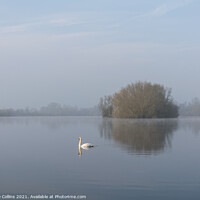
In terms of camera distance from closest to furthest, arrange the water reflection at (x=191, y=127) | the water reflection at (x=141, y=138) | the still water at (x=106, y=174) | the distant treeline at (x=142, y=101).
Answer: the still water at (x=106, y=174) → the water reflection at (x=141, y=138) → the water reflection at (x=191, y=127) → the distant treeline at (x=142, y=101)

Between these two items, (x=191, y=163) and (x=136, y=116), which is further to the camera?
(x=136, y=116)

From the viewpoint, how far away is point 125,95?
59.5 meters

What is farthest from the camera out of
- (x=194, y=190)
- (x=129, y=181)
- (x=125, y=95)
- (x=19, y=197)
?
(x=125, y=95)

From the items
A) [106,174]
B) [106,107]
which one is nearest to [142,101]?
[106,107]

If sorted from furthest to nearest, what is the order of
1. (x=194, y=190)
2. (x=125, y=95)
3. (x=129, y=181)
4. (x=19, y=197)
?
(x=125, y=95), (x=129, y=181), (x=194, y=190), (x=19, y=197)

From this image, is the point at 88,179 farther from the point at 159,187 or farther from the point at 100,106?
the point at 100,106

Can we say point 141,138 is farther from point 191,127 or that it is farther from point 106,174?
point 191,127

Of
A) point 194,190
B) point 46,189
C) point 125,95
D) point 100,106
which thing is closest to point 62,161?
point 46,189

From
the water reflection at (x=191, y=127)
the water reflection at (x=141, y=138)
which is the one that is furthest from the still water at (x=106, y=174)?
the water reflection at (x=191, y=127)

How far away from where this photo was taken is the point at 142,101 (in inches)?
2290

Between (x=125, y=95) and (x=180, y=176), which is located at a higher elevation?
(x=125, y=95)

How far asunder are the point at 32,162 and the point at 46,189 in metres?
4.11

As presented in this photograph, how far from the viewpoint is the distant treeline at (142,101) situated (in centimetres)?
5828

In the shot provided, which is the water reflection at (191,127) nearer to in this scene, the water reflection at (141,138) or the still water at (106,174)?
the water reflection at (141,138)
